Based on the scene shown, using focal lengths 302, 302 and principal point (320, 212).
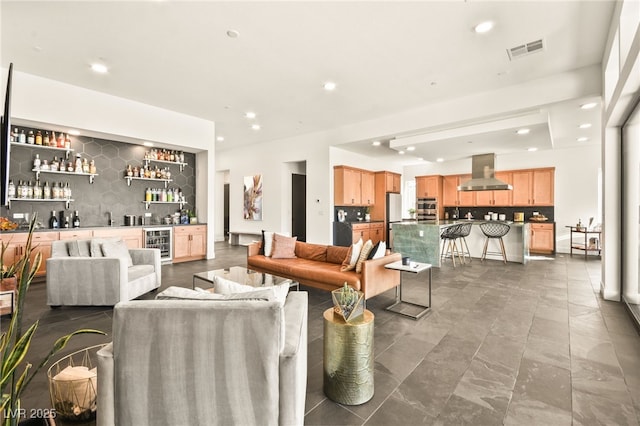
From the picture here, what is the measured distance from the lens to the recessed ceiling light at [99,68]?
14.4 ft

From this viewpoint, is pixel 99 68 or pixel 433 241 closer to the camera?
pixel 99 68

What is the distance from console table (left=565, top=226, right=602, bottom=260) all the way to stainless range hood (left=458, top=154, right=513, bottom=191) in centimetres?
221

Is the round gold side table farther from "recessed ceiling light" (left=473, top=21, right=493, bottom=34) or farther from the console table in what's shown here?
the console table

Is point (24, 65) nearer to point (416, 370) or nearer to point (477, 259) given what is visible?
point (416, 370)

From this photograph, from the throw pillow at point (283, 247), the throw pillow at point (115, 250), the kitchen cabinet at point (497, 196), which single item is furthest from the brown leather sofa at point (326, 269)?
the kitchen cabinet at point (497, 196)

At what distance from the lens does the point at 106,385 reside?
1454mm

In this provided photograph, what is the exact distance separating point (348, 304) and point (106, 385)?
135 cm

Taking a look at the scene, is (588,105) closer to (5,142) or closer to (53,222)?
(5,142)

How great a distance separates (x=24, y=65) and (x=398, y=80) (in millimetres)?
5571

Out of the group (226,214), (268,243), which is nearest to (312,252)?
(268,243)

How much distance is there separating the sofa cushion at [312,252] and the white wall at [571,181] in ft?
24.5

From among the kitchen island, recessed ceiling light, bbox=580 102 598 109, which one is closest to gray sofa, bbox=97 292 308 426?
the kitchen island

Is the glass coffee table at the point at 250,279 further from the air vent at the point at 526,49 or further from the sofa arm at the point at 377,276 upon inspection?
the air vent at the point at 526,49

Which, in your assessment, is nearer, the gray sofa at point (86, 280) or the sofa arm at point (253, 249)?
the gray sofa at point (86, 280)
